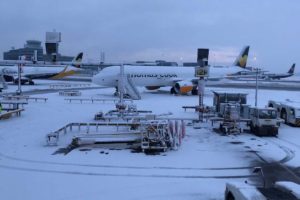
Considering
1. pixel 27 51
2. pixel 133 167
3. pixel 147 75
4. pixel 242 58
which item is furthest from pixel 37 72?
pixel 27 51

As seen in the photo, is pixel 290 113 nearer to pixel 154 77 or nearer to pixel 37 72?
pixel 154 77

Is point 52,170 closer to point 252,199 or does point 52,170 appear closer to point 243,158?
point 243,158

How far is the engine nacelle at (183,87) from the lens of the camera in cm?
4312

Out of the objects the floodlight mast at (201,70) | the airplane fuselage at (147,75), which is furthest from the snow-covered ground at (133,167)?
the airplane fuselage at (147,75)

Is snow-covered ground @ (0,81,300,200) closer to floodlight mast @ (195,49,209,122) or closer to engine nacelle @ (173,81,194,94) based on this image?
floodlight mast @ (195,49,209,122)

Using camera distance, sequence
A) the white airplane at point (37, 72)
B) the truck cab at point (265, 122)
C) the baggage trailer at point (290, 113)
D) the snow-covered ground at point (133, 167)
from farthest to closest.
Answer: the white airplane at point (37, 72) < the baggage trailer at point (290, 113) < the truck cab at point (265, 122) < the snow-covered ground at point (133, 167)

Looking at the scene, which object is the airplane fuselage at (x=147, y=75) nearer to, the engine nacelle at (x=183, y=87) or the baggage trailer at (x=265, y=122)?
the engine nacelle at (x=183, y=87)

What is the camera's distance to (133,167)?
1266cm

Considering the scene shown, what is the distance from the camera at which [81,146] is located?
15.9m

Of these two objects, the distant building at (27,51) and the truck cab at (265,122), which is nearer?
the truck cab at (265,122)

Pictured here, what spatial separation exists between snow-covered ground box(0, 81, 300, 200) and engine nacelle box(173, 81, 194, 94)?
2344 cm

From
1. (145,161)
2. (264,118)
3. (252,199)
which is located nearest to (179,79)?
(264,118)

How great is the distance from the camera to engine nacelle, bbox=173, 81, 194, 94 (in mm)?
43125

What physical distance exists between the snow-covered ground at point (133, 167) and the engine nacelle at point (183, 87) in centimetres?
2344
